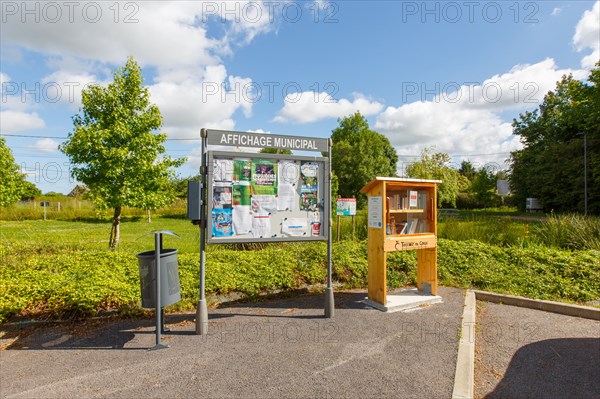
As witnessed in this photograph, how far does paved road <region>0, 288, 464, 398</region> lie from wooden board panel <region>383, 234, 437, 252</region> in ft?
3.35

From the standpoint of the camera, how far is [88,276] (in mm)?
5367

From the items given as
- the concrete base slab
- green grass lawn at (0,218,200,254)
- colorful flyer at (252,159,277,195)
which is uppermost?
colorful flyer at (252,159,277,195)

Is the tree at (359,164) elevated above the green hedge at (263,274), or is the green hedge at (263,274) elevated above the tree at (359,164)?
the tree at (359,164)

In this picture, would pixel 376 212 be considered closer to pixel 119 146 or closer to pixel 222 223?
pixel 222 223

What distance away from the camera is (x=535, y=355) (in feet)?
13.1

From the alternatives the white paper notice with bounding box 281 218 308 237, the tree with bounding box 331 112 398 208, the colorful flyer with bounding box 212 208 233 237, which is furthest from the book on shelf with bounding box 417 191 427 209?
the tree with bounding box 331 112 398 208

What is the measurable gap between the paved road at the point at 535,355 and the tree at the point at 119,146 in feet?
30.4

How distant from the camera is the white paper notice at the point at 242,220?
16.2 ft

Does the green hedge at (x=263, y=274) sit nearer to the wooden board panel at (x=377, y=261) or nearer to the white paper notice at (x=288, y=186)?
the wooden board panel at (x=377, y=261)

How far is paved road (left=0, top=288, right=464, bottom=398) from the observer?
3.21 meters

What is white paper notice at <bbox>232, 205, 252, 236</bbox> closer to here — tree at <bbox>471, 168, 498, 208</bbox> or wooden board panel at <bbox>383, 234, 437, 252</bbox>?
wooden board panel at <bbox>383, 234, 437, 252</bbox>

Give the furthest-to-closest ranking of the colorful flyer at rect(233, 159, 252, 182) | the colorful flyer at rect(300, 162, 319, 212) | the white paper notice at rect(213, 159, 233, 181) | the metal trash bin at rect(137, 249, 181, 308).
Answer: the colorful flyer at rect(300, 162, 319, 212) < the colorful flyer at rect(233, 159, 252, 182) < the white paper notice at rect(213, 159, 233, 181) < the metal trash bin at rect(137, 249, 181, 308)

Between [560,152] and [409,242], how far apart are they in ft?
123

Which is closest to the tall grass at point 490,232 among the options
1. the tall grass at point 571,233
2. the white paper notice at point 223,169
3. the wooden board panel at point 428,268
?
the tall grass at point 571,233
